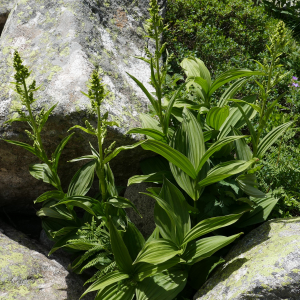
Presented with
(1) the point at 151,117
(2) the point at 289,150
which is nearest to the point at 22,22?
(1) the point at 151,117

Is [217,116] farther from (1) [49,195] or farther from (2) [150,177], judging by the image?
(1) [49,195]

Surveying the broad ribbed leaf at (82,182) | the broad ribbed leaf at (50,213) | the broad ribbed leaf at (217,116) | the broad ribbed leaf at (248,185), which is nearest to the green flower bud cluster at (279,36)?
the broad ribbed leaf at (217,116)

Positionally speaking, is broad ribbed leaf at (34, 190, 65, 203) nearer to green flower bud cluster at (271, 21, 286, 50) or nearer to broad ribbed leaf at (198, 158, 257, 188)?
broad ribbed leaf at (198, 158, 257, 188)

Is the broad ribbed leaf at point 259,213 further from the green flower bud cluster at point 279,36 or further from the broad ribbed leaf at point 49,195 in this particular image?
the broad ribbed leaf at point 49,195

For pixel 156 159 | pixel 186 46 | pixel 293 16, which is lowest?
pixel 156 159

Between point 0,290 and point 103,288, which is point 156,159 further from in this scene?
point 0,290

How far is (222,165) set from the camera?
2.87 metres

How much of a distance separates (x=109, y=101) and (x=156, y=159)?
84cm

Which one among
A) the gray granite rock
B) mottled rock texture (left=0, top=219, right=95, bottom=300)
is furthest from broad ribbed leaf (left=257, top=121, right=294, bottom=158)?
mottled rock texture (left=0, top=219, right=95, bottom=300)

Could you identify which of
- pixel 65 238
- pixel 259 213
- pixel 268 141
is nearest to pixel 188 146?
pixel 268 141

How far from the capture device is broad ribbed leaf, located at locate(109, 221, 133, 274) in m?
2.59

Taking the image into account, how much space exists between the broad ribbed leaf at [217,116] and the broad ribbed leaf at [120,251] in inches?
59.1

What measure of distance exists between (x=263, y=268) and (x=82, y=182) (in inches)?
70.8

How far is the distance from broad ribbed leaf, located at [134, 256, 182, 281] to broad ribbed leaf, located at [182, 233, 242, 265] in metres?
0.12
